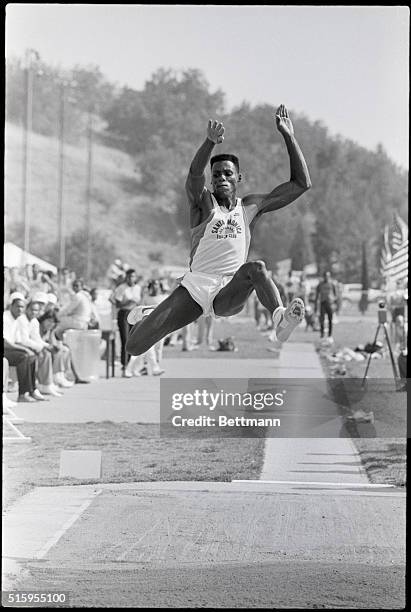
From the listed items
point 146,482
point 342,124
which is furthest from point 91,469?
point 342,124

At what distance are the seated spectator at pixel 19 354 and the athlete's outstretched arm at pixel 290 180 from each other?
3.45 metres

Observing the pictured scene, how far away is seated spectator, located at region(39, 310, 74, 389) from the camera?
28.5ft

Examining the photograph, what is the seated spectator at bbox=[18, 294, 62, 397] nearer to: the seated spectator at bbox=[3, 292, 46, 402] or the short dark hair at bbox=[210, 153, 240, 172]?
the seated spectator at bbox=[3, 292, 46, 402]

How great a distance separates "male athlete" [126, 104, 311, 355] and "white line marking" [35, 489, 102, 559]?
1778mm

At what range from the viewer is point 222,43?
649 centimetres

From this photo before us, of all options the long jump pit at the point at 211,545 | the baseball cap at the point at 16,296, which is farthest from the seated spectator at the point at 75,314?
the long jump pit at the point at 211,545

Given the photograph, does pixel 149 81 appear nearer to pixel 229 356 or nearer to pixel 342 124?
pixel 342 124

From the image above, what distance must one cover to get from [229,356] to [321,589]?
108 inches

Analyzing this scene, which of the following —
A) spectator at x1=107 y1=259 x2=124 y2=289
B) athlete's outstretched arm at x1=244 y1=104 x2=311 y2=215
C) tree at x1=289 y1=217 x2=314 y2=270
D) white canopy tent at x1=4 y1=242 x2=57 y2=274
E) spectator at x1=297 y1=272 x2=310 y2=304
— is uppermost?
athlete's outstretched arm at x1=244 y1=104 x2=311 y2=215

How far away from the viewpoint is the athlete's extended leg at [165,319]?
4.87m

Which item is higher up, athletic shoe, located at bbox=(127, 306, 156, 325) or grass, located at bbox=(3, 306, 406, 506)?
athletic shoe, located at bbox=(127, 306, 156, 325)

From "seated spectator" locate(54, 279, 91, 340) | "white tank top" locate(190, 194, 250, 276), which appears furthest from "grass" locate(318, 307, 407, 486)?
"white tank top" locate(190, 194, 250, 276)

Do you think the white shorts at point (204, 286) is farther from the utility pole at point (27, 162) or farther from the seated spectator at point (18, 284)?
the seated spectator at point (18, 284)

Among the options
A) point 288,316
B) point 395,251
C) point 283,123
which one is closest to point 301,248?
point 395,251
